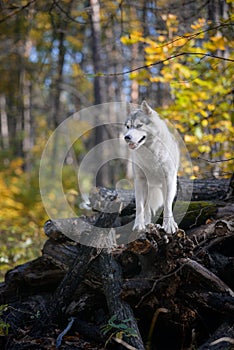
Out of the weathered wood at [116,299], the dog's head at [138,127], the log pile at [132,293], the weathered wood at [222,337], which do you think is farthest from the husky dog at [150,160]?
the weathered wood at [222,337]

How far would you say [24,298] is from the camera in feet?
14.2

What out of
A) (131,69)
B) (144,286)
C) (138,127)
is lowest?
(144,286)

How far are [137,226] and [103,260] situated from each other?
0.51 m

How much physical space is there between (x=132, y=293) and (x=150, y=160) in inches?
50.9

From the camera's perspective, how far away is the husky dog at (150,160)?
Result: 3.67 metres

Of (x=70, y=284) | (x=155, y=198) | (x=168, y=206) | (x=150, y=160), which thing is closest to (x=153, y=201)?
(x=155, y=198)

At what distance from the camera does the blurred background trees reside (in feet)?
18.8

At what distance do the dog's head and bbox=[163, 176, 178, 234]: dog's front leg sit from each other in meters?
0.47

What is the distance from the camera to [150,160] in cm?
375

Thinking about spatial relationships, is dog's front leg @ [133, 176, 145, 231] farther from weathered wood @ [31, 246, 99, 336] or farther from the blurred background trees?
the blurred background trees

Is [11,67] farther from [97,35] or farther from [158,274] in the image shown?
[158,274]

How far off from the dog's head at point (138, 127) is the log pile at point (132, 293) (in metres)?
0.70

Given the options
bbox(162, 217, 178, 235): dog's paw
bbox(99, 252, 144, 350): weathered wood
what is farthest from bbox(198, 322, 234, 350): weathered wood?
bbox(162, 217, 178, 235): dog's paw

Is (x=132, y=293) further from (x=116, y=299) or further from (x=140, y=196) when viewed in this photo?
(x=140, y=196)
